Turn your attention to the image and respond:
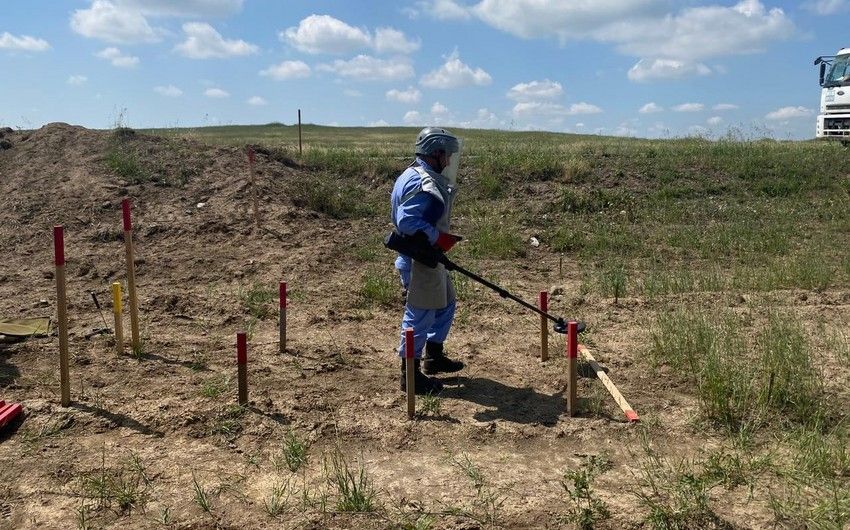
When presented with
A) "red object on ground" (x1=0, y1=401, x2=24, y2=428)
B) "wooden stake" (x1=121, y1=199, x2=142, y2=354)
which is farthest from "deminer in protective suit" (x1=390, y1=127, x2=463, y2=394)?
"red object on ground" (x1=0, y1=401, x2=24, y2=428)

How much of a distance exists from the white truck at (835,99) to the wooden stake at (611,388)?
1841 cm

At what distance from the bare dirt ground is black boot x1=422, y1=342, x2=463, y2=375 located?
0.40 feet

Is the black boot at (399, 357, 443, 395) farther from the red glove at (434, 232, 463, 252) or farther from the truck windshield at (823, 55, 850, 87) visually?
the truck windshield at (823, 55, 850, 87)

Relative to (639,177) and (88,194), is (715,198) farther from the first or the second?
(88,194)

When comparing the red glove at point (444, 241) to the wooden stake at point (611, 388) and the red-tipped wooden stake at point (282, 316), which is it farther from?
the red-tipped wooden stake at point (282, 316)

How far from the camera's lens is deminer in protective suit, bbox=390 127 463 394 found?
16.2 ft

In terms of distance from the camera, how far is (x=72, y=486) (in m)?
3.84

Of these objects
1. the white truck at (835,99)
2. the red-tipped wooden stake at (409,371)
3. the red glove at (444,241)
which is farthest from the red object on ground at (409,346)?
the white truck at (835,99)

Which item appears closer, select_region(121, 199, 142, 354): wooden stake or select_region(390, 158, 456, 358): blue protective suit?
select_region(390, 158, 456, 358): blue protective suit

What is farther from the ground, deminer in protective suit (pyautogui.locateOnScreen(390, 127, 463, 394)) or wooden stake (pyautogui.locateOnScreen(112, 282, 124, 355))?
deminer in protective suit (pyautogui.locateOnScreen(390, 127, 463, 394))

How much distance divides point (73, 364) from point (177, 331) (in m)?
1.18

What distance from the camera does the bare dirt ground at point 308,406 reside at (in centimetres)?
363

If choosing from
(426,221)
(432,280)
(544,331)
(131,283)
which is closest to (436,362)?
(432,280)

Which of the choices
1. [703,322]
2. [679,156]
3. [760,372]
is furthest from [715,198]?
[760,372]
